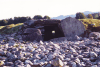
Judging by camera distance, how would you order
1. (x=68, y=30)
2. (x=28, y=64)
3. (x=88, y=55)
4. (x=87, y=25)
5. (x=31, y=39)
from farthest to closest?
(x=87, y=25), (x=68, y=30), (x=31, y=39), (x=88, y=55), (x=28, y=64)

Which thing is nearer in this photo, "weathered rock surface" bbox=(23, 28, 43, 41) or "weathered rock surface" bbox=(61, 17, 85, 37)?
"weathered rock surface" bbox=(23, 28, 43, 41)

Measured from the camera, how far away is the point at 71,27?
7109 millimetres

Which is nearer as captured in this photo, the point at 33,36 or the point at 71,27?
the point at 33,36

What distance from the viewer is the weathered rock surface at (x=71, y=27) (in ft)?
23.0

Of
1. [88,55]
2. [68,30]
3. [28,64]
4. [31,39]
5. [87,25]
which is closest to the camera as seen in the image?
[28,64]

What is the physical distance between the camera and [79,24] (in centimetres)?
716

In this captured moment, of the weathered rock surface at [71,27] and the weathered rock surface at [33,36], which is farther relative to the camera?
the weathered rock surface at [71,27]

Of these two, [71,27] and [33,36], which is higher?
[71,27]

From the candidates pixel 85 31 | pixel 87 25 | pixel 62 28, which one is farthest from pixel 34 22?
pixel 87 25

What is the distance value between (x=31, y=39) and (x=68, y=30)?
2.97 metres

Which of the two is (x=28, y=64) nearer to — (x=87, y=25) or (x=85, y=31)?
(x=85, y=31)

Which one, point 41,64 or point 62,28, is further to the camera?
point 62,28

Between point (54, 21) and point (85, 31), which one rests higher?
point (54, 21)

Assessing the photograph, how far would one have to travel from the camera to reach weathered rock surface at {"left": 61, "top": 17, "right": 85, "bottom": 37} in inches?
276
